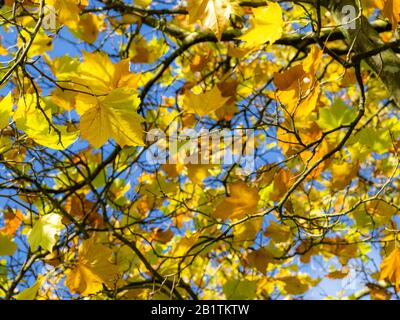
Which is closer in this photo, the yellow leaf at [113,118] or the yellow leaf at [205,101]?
the yellow leaf at [113,118]

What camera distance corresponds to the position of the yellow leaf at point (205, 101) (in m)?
1.54

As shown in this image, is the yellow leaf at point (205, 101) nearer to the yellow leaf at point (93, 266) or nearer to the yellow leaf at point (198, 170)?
the yellow leaf at point (198, 170)

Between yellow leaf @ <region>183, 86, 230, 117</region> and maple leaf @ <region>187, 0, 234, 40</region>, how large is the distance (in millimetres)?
420

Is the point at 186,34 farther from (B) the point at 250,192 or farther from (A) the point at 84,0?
(B) the point at 250,192

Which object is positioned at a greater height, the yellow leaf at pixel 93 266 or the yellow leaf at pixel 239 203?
the yellow leaf at pixel 239 203

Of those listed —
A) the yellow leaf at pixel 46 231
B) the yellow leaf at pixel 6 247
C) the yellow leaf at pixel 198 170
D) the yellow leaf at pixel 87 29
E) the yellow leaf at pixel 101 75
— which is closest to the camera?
the yellow leaf at pixel 101 75

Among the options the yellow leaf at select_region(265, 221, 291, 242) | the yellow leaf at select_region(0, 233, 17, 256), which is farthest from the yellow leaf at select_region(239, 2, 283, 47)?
the yellow leaf at select_region(0, 233, 17, 256)

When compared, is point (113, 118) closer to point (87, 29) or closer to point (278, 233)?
point (278, 233)

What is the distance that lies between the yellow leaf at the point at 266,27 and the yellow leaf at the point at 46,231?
0.74 meters

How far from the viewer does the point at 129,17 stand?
257cm

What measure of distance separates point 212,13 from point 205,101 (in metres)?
0.48

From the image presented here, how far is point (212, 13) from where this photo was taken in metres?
1.10

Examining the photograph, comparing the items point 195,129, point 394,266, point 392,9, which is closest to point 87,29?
point 195,129

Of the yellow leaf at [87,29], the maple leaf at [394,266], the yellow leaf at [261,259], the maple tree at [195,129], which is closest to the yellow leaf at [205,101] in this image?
the maple tree at [195,129]
